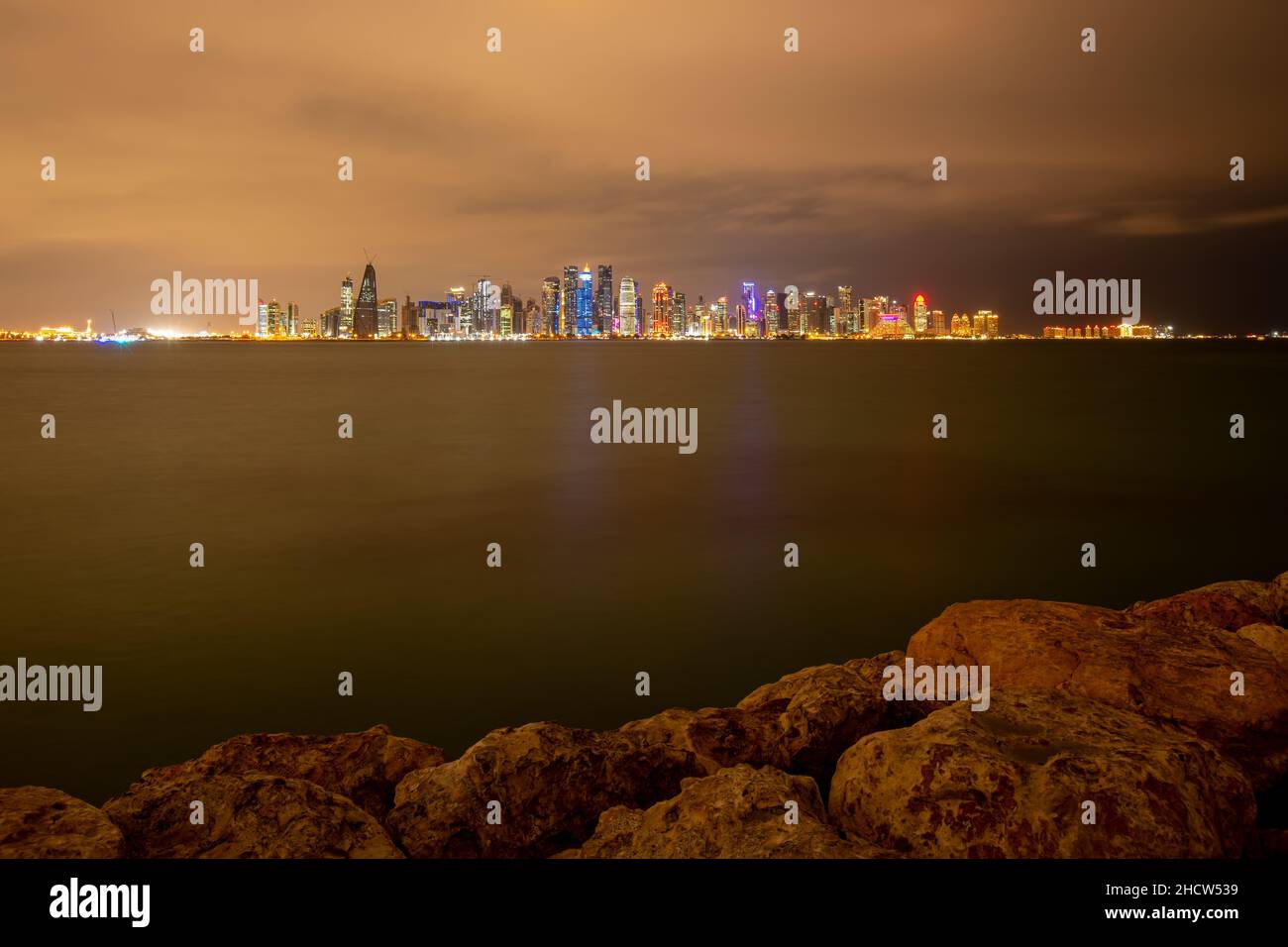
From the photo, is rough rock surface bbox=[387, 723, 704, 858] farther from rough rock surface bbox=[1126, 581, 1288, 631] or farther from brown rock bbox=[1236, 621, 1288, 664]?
rough rock surface bbox=[1126, 581, 1288, 631]

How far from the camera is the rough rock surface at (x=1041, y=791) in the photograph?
17.6ft

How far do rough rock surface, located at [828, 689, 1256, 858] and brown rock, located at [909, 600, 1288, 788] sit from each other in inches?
60.4

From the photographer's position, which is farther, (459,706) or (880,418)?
(880,418)

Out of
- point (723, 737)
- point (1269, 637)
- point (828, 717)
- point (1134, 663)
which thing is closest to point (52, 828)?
point (723, 737)

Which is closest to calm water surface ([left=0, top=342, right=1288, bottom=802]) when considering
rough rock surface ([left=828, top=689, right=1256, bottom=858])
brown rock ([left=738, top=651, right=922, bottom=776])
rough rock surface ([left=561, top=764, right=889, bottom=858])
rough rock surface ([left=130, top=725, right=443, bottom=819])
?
rough rock surface ([left=130, top=725, right=443, bottom=819])

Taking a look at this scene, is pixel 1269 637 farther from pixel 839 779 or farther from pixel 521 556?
pixel 521 556

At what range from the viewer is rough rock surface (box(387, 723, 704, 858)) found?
22.7 feet

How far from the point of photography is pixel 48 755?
10680 mm

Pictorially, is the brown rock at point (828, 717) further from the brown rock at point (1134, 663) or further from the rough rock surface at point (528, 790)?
the brown rock at point (1134, 663)

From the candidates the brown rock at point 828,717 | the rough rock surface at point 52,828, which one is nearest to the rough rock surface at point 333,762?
the rough rock surface at point 52,828

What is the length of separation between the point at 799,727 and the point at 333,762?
4.41 metres
